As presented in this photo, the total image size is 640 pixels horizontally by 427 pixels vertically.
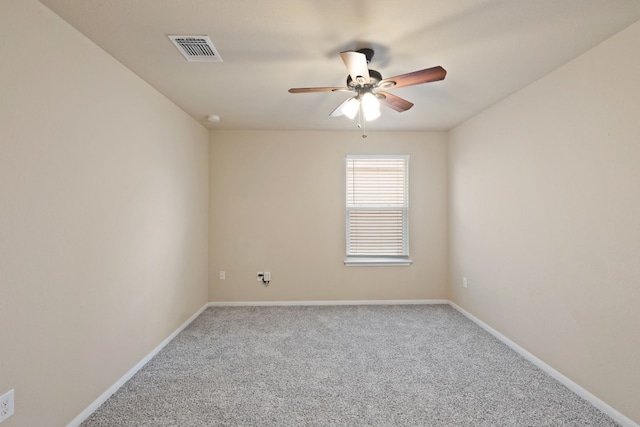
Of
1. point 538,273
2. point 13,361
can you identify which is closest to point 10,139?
point 13,361

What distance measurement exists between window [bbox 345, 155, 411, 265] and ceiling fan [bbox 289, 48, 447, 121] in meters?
1.77

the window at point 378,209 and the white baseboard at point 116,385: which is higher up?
the window at point 378,209

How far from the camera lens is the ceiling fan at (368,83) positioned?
1.87 m

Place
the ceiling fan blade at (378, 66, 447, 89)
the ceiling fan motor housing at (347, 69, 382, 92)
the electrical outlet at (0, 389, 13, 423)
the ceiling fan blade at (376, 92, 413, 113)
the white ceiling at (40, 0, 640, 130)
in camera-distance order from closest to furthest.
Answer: the electrical outlet at (0, 389, 13, 423) < the white ceiling at (40, 0, 640, 130) < the ceiling fan blade at (378, 66, 447, 89) < the ceiling fan motor housing at (347, 69, 382, 92) < the ceiling fan blade at (376, 92, 413, 113)

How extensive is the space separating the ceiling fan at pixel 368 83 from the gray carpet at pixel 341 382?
2078 mm

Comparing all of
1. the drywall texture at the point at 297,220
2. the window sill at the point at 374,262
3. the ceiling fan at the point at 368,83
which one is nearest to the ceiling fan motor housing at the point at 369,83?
the ceiling fan at the point at 368,83

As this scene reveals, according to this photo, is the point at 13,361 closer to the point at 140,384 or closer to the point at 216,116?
the point at 140,384

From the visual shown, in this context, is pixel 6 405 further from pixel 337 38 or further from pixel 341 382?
pixel 337 38

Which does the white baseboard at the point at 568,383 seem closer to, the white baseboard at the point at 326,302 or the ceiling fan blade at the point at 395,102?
the white baseboard at the point at 326,302

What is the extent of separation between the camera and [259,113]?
3498 millimetres

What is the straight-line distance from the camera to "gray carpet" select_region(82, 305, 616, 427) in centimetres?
194

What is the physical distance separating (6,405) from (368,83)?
2.71 metres

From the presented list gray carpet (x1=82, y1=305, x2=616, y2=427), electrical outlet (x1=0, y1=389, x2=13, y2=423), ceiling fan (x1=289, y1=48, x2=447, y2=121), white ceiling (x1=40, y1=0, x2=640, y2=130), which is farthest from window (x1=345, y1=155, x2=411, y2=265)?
electrical outlet (x1=0, y1=389, x2=13, y2=423)

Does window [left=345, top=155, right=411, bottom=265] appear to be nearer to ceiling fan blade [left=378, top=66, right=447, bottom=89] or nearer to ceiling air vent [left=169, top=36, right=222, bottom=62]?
ceiling fan blade [left=378, top=66, right=447, bottom=89]
